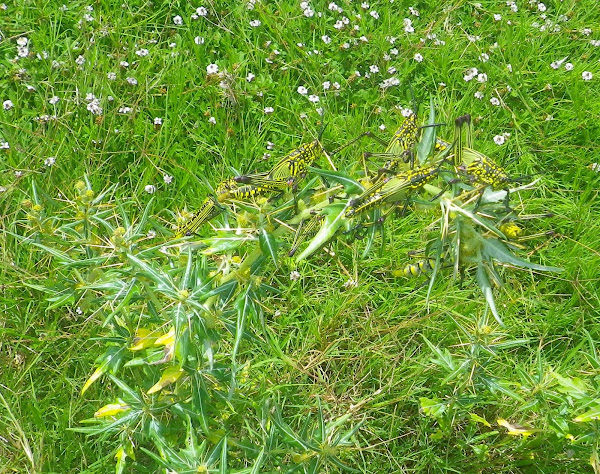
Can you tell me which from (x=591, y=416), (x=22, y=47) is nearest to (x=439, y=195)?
(x=591, y=416)

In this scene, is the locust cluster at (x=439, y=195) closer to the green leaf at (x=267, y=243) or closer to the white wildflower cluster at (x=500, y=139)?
the green leaf at (x=267, y=243)

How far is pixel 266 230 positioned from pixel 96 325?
3.99 feet

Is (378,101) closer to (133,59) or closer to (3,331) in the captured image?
(133,59)

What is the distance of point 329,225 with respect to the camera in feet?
3.19

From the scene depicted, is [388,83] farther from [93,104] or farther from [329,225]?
[329,225]

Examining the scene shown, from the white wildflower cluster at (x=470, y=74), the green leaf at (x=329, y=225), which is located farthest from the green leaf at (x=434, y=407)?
the white wildflower cluster at (x=470, y=74)

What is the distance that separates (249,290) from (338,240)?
1.17 m

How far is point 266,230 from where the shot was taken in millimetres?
1185

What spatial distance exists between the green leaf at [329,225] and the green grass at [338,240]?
84 centimetres

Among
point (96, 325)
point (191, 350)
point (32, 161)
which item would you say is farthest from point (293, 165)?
point (32, 161)

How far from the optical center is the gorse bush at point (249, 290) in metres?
0.99

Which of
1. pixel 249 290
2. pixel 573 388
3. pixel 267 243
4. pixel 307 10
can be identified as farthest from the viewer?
pixel 307 10

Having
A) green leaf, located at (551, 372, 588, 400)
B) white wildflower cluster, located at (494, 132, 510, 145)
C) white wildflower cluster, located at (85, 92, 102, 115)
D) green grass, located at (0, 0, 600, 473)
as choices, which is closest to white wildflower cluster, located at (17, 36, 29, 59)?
green grass, located at (0, 0, 600, 473)

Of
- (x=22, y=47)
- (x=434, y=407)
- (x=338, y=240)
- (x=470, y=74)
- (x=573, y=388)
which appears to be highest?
(x=470, y=74)
